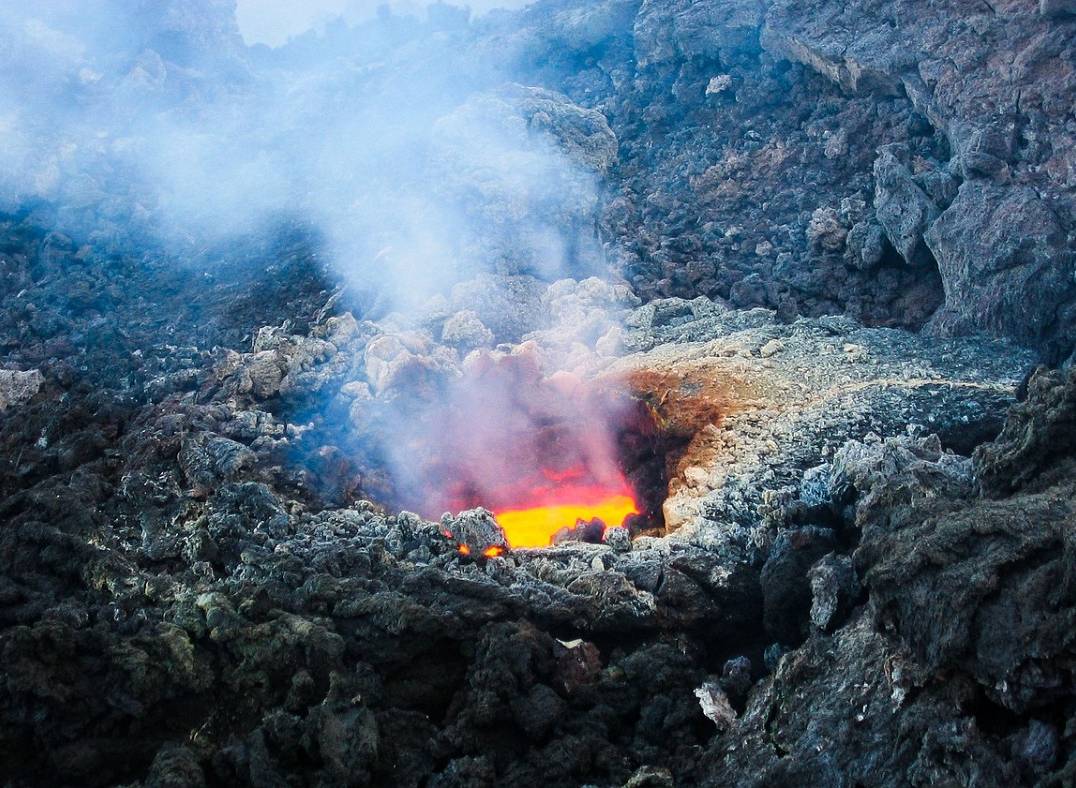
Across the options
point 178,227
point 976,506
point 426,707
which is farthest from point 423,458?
point 178,227

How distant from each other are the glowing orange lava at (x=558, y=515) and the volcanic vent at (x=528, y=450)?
0.02 m

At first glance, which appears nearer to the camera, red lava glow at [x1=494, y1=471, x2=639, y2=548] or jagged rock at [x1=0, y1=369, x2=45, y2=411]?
red lava glow at [x1=494, y1=471, x2=639, y2=548]

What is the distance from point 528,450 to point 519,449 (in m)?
0.19

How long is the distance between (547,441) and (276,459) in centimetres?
555

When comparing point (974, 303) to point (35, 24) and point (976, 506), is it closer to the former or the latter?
point (976, 506)

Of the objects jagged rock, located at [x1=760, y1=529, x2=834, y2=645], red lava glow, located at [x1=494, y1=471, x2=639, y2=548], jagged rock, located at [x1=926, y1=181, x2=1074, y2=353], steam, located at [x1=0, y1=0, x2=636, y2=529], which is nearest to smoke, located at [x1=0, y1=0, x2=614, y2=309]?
steam, located at [x1=0, y1=0, x2=636, y2=529]

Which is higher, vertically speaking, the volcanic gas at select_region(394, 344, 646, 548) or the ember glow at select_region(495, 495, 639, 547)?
the volcanic gas at select_region(394, 344, 646, 548)

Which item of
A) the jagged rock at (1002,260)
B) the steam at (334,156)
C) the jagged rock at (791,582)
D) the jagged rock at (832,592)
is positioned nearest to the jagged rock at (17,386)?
the steam at (334,156)

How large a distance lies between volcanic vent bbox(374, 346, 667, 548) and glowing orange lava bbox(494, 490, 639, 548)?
0.02 meters

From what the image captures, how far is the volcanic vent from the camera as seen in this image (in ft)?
55.8

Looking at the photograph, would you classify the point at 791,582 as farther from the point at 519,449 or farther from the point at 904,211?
the point at 904,211

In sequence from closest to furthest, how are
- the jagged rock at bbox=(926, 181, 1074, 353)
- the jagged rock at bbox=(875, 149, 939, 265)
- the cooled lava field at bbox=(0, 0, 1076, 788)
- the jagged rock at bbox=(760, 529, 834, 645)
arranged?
the cooled lava field at bbox=(0, 0, 1076, 788)
the jagged rock at bbox=(760, 529, 834, 645)
the jagged rock at bbox=(926, 181, 1074, 353)
the jagged rock at bbox=(875, 149, 939, 265)

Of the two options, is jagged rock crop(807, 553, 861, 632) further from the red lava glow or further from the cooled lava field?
the red lava glow

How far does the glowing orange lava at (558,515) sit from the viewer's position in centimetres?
1571
